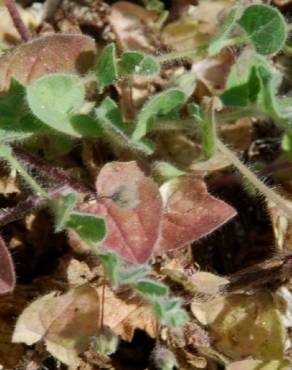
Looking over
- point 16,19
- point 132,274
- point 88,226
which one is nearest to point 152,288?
point 132,274

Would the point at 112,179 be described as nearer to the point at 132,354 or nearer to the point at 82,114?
the point at 82,114

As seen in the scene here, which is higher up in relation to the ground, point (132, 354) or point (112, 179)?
point (112, 179)

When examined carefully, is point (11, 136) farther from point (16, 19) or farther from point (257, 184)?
point (257, 184)

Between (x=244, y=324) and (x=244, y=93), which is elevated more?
(x=244, y=93)

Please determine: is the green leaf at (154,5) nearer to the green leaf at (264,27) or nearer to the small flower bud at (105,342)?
the green leaf at (264,27)

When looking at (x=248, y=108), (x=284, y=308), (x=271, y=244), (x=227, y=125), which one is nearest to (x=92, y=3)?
(x=227, y=125)

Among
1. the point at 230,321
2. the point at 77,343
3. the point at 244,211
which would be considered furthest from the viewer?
the point at 244,211
